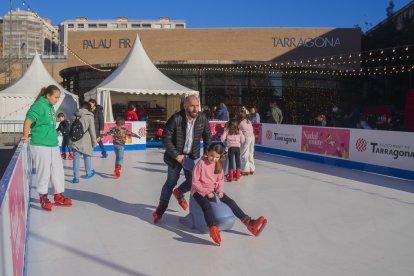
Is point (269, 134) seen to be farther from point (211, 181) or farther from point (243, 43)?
point (243, 43)

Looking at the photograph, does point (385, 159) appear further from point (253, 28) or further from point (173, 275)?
point (253, 28)

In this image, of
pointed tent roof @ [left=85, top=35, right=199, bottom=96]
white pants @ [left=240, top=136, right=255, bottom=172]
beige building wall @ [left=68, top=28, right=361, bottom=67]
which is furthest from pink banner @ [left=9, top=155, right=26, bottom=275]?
beige building wall @ [left=68, top=28, right=361, bottom=67]

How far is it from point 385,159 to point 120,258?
7.18m

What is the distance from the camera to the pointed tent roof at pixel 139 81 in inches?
598

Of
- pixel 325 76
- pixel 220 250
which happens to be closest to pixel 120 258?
pixel 220 250

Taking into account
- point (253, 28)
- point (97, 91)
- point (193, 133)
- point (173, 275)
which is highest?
point (253, 28)

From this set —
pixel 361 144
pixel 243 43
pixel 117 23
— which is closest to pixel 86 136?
pixel 361 144

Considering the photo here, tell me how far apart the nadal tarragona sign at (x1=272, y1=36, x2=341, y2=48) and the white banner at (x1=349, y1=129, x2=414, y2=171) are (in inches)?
951

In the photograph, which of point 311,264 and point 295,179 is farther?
point 295,179

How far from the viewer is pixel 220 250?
4.04 m

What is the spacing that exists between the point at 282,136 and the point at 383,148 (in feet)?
13.2

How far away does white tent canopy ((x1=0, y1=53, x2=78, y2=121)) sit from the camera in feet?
59.2

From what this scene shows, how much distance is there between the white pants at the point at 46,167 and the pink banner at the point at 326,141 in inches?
285

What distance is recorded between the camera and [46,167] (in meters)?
5.21
